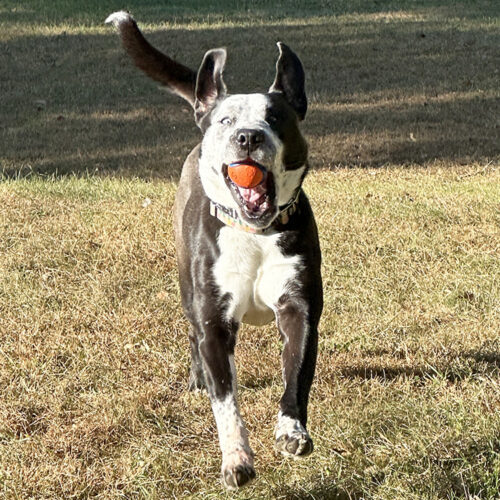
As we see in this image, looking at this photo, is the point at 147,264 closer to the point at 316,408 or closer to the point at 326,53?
the point at 316,408

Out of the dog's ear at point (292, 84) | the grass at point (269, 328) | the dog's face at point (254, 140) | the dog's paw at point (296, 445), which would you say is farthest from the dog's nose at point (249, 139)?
the grass at point (269, 328)

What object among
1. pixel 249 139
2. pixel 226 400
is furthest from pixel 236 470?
pixel 249 139

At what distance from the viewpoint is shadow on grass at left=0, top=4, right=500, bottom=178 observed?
1095 cm

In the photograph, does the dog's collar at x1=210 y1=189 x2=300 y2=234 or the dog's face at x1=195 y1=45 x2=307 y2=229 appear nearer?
the dog's face at x1=195 y1=45 x2=307 y2=229

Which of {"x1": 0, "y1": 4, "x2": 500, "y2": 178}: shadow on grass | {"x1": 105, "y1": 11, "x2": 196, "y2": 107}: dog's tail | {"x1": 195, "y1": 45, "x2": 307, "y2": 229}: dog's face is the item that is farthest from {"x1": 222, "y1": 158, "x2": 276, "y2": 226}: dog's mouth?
{"x1": 0, "y1": 4, "x2": 500, "y2": 178}: shadow on grass

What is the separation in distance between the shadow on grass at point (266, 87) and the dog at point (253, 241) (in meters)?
5.82

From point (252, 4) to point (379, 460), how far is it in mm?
19557

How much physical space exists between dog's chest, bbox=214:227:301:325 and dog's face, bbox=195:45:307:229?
15 cm

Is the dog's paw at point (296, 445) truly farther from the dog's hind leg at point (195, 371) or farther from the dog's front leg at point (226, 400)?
the dog's hind leg at point (195, 371)

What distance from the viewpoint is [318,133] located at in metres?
11.8

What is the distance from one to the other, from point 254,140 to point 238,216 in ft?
1.12

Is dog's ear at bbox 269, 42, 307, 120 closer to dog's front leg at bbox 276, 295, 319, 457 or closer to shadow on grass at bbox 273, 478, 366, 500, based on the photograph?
dog's front leg at bbox 276, 295, 319, 457

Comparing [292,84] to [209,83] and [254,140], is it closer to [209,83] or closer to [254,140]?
[209,83]

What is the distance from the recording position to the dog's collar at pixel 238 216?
4.00m
